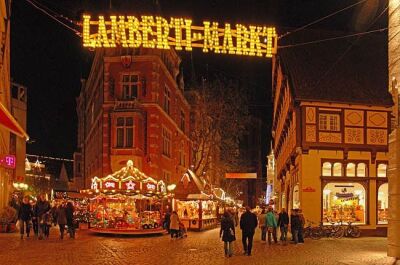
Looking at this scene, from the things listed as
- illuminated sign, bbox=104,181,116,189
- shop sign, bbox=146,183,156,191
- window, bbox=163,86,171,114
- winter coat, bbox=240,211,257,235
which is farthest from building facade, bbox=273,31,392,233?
window, bbox=163,86,171,114

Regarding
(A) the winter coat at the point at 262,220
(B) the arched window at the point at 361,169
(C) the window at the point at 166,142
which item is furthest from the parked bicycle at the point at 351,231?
(C) the window at the point at 166,142

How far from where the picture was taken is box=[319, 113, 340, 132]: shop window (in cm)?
2841

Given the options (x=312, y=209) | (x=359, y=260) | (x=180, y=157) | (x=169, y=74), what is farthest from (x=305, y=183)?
(x=180, y=157)

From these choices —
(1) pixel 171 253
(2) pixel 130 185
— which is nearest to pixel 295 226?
(1) pixel 171 253

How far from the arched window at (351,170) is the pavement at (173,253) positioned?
18.2 ft

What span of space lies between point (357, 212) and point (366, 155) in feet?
9.54

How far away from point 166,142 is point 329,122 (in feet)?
61.8

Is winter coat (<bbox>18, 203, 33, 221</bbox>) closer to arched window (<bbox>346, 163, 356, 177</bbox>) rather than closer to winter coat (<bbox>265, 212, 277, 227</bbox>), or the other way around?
winter coat (<bbox>265, 212, 277, 227</bbox>)

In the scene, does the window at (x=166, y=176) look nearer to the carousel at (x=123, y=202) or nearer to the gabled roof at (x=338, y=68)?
the carousel at (x=123, y=202)

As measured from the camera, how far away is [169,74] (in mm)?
45656

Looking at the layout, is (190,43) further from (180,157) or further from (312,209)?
(180,157)

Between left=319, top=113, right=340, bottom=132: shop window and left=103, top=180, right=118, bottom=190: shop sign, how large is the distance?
1059cm

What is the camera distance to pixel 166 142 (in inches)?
1769

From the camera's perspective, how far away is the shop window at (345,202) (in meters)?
28.6
